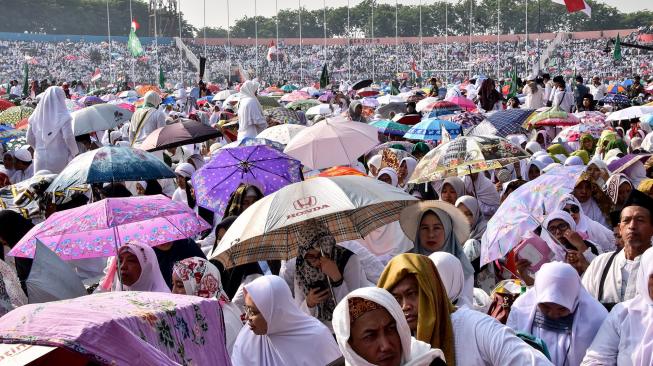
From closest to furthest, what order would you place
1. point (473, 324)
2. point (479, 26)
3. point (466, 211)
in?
point (473, 324), point (466, 211), point (479, 26)

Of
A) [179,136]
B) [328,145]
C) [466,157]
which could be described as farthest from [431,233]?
[179,136]

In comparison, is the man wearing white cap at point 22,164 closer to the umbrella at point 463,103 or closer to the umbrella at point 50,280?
the umbrella at point 50,280

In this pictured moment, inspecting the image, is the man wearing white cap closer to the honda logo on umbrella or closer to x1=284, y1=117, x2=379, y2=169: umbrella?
x1=284, y1=117, x2=379, y2=169: umbrella

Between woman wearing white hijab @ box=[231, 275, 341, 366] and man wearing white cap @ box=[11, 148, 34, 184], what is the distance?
6.74 meters

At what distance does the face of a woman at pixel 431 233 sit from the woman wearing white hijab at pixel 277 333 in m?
1.04

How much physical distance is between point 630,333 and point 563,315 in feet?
1.30

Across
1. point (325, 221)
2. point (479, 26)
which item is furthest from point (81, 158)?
point (479, 26)

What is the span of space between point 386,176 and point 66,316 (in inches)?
271

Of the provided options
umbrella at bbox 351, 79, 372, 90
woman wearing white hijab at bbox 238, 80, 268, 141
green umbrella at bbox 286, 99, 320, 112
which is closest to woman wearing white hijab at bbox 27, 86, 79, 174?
woman wearing white hijab at bbox 238, 80, 268, 141

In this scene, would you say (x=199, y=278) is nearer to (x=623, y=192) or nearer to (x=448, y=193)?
(x=448, y=193)

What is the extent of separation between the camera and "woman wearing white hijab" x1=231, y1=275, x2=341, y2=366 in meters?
4.72

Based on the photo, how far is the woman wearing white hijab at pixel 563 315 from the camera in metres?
4.77

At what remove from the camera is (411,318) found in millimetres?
3957

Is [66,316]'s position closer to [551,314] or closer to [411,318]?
[411,318]
